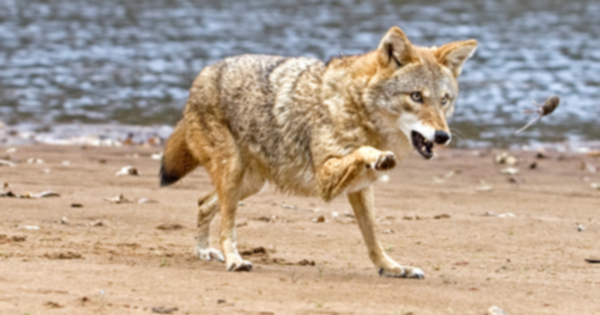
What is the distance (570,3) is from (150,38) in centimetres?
1933

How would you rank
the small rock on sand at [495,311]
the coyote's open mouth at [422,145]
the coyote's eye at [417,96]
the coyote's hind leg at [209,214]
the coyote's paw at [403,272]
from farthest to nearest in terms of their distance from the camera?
the coyote's hind leg at [209,214]
the coyote's paw at [403,272]
the coyote's eye at [417,96]
the coyote's open mouth at [422,145]
the small rock on sand at [495,311]

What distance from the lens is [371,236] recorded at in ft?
20.8

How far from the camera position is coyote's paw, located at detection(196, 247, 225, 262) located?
264 inches

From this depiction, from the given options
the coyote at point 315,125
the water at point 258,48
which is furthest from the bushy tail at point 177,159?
the water at point 258,48

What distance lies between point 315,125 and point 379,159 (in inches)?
34.1

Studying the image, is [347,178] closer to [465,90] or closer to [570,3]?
[465,90]

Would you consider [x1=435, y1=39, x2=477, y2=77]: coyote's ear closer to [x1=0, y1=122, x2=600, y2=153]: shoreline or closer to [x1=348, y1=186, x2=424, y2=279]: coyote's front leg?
[x1=348, y1=186, x2=424, y2=279]: coyote's front leg

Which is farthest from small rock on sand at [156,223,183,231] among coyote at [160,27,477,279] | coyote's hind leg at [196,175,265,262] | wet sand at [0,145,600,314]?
coyote's hind leg at [196,175,265,262]

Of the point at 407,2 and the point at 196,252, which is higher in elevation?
the point at 196,252

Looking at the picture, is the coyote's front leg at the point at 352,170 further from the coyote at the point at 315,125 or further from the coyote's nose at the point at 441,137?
the coyote's nose at the point at 441,137

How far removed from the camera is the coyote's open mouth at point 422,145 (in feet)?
18.2

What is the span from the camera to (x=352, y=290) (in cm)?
542

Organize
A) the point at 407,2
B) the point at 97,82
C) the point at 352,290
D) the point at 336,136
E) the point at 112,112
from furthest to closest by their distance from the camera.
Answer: the point at 407,2
the point at 97,82
the point at 112,112
the point at 336,136
the point at 352,290

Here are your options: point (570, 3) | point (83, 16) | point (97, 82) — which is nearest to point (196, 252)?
point (97, 82)
